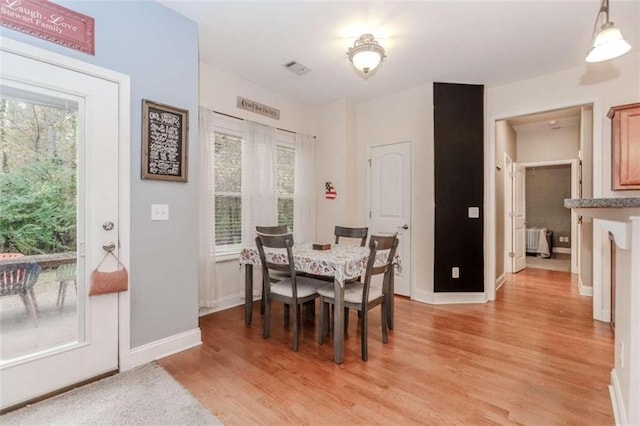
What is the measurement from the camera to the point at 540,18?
8.16ft

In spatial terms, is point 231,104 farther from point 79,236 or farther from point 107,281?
point 107,281

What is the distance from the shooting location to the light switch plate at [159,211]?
2.28 m

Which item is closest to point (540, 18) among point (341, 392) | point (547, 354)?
point (547, 354)

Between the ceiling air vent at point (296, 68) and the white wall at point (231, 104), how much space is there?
0.62 m

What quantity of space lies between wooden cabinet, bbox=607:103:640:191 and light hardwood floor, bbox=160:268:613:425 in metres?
1.47

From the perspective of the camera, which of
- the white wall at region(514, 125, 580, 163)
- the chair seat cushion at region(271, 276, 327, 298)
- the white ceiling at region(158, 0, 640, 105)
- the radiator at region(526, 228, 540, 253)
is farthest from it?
the radiator at region(526, 228, 540, 253)

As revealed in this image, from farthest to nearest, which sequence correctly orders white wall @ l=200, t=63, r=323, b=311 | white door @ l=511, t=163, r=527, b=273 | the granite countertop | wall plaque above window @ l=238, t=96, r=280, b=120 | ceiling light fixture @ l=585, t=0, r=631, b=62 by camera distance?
white door @ l=511, t=163, r=527, b=273
wall plaque above window @ l=238, t=96, r=280, b=120
white wall @ l=200, t=63, r=323, b=311
ceiling light fixture @ l=585, t=0, r=631, b=62
the granite countertop

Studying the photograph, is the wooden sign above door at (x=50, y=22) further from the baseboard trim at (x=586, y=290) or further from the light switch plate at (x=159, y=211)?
the baseboard trim at (x=586, y=290)

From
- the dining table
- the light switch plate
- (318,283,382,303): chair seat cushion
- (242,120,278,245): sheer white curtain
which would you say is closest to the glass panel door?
the light switch plate

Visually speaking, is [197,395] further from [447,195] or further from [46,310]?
[447,195]

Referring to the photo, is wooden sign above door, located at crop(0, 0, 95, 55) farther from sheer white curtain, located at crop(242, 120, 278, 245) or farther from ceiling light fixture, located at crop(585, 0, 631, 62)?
ceiling light fixture, located at crop(585, 0, 631, 62)

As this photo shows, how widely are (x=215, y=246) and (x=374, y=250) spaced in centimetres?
197

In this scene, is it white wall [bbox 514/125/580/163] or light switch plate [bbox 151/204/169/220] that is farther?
white wall [bbox 514/125/580/163]

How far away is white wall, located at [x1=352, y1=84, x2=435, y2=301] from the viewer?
386cm
